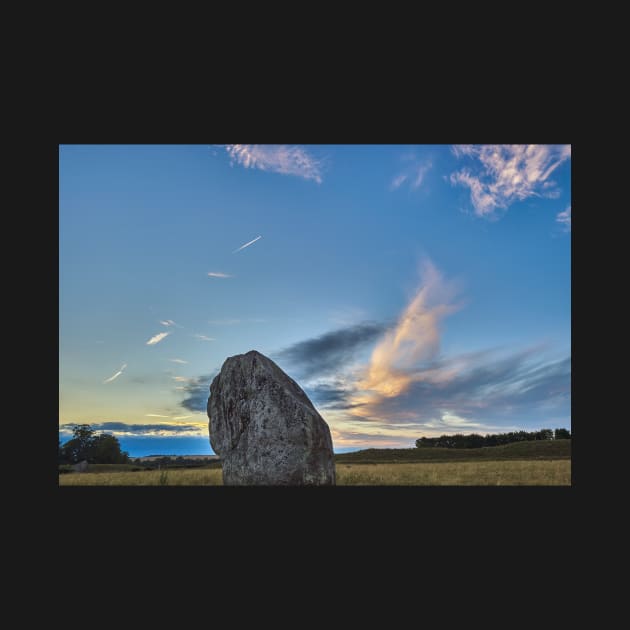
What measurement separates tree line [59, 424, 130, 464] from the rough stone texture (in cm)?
3584

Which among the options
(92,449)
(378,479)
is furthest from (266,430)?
(92,449)

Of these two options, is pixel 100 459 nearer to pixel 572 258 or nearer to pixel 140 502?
pixel 140 502

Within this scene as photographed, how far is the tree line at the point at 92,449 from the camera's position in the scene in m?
47.3

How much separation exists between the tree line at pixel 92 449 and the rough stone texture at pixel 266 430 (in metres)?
35.8

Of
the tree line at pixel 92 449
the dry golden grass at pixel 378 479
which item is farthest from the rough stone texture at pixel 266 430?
the tree line at pixel 92 449

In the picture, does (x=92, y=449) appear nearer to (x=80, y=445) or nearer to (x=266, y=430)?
(x=80, y=445)

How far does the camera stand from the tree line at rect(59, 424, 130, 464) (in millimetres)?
47281

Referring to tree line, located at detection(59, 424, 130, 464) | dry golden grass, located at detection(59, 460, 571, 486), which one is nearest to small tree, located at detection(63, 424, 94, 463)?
tree line, located at detection(59, 424, 130, 464)

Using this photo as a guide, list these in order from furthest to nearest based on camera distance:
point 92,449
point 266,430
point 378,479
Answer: point 92,449 < point 378,479 < point 266,430

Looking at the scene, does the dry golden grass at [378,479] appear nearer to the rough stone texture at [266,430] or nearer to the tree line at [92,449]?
the rough stone texture at [266,430]

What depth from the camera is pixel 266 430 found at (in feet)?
46.6

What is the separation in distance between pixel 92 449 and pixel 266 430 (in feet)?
138

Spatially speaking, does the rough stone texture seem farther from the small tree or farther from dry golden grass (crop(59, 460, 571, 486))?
the small tree

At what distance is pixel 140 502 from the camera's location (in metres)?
9.94
